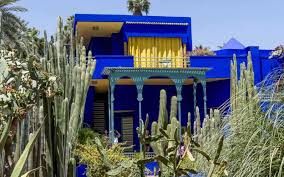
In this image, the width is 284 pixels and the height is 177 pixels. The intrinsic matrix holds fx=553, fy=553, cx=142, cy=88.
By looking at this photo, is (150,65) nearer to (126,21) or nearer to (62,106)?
(126,21)

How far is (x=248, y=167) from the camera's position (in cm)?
425

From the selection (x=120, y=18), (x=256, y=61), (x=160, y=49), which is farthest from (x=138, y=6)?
(x=256, y=61)

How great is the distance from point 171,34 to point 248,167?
22.3 m

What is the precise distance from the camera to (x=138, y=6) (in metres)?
43.5

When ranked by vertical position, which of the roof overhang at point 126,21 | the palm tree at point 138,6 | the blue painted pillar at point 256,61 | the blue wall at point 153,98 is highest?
the palm tree at point 138,6

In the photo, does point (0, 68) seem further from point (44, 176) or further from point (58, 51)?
point (58, 51)

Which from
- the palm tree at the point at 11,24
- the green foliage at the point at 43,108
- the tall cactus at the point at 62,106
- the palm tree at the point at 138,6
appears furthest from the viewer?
the palm tree at the point at 138,6

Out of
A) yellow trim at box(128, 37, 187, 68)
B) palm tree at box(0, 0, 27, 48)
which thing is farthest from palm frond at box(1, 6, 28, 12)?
yellow trim at box(128, 37, 187, 68)

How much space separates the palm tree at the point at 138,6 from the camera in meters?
43.5

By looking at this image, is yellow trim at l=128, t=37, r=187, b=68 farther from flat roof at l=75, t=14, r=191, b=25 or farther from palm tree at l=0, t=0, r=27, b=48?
palm tree at l=0, t=0, r=27, b=48

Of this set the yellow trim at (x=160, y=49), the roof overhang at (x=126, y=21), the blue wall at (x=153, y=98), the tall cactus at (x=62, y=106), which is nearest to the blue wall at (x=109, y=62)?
the yellow trim at (x=160, y=49)

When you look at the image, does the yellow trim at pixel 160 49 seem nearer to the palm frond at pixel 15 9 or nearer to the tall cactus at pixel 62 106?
the palm frond at pixel 15 9

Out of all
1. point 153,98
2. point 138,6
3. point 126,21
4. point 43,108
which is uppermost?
point 138,6

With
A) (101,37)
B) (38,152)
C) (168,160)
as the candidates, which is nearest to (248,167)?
(168,160)
